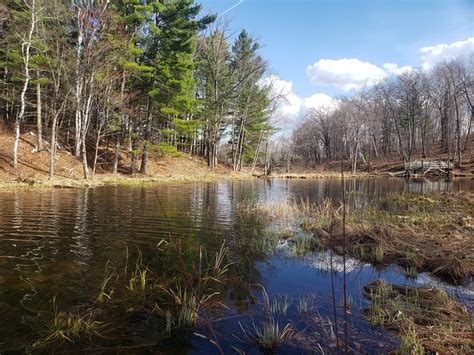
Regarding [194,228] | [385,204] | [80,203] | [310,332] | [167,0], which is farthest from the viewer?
[167,0]

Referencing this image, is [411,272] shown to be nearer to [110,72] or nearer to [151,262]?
[151,262]

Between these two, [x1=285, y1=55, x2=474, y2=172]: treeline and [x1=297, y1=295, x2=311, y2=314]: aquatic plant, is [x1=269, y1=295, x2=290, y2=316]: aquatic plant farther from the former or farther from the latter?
[x1=285, y1=55, x2=474, y2=172]: treeline

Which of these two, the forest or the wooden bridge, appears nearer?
the forest

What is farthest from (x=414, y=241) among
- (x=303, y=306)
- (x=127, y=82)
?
(x=127, y=82)

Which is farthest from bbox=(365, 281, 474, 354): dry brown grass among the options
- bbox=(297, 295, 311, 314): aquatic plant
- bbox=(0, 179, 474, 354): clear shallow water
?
bbox=(297, 295, 311, 314): aquatic plant

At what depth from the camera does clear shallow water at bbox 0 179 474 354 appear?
4.45 m

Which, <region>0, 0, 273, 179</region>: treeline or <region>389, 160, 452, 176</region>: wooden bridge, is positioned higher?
<region>0, 0, 273, 179</region>: treeline

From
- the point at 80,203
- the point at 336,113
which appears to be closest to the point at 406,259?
the point at 80,203

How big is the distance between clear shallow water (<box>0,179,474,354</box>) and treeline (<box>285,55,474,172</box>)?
139 feet

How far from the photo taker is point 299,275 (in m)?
7.09

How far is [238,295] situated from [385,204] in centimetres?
1359

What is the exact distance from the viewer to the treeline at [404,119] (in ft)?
186

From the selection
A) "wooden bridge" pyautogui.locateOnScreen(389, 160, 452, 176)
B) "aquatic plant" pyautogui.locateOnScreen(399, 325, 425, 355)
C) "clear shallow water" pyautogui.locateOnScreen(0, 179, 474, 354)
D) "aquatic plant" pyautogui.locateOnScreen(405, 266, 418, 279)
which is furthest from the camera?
"wooden bridge" pyautogui.locateOnScreen(389, 160, 452, 176)

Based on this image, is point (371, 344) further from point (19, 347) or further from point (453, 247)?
point (453, 247)
